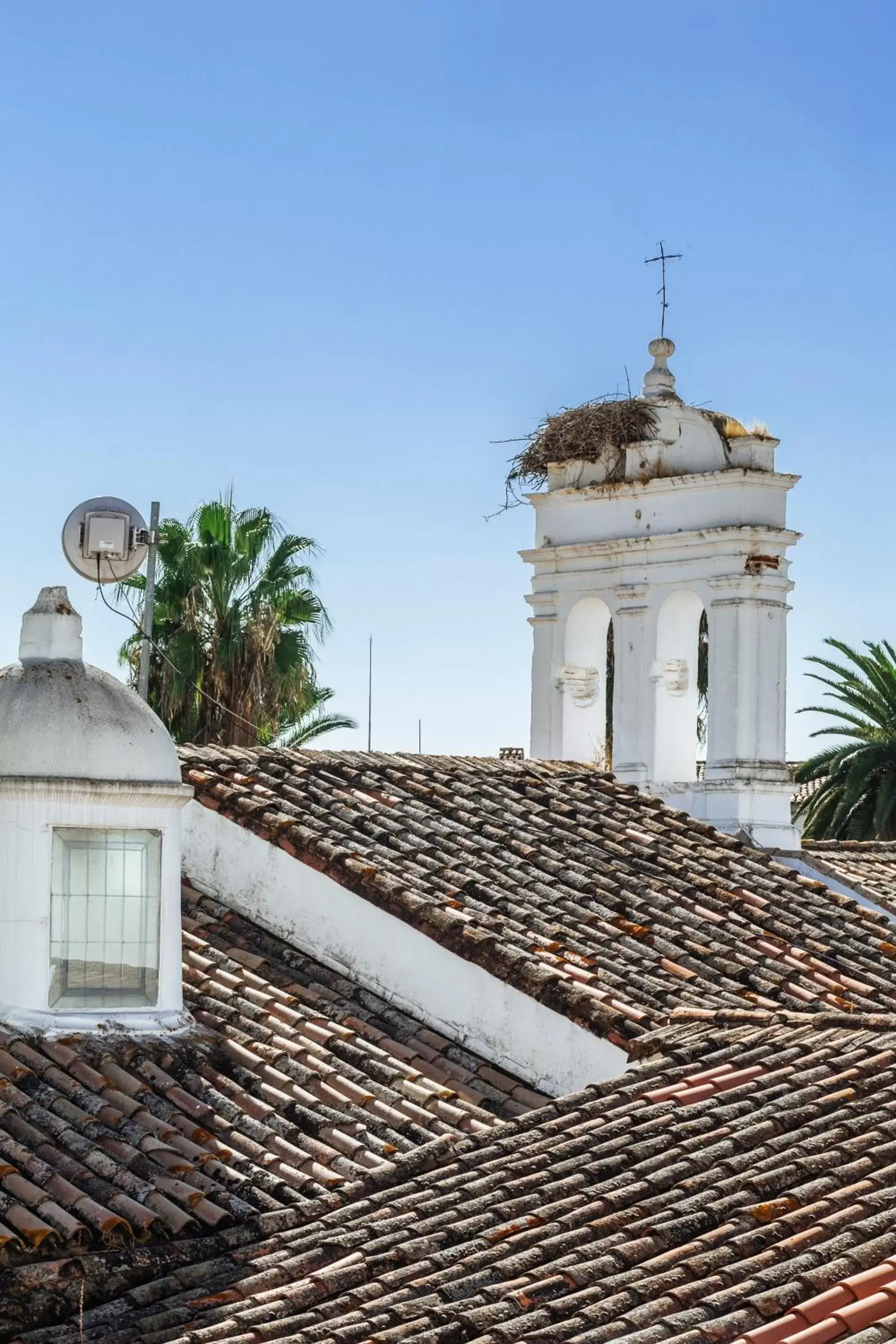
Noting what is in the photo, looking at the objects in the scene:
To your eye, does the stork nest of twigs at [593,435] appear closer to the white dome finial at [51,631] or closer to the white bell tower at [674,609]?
the white bell tower at [674,609]

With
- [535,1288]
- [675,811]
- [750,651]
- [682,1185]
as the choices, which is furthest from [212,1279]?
[750,651]

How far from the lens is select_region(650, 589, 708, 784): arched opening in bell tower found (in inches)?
674

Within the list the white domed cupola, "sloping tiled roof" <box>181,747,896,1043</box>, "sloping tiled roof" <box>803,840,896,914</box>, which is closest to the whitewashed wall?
"sloping tiled roof" <box>181,747,896,1043</box>

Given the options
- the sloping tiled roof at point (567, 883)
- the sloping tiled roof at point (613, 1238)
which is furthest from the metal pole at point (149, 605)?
the sloping tiled roof at point (613, 1238)

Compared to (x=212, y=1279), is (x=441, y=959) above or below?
above

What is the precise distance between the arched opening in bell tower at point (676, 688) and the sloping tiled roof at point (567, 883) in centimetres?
363

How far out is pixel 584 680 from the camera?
1752 centimetres

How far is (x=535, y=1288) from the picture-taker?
695cm

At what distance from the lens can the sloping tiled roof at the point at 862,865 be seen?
16.1m

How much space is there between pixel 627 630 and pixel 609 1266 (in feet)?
34.0

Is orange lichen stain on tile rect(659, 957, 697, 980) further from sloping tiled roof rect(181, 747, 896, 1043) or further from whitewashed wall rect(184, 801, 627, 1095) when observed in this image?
whitewashed wall rect(184, 801, 627, 1095)

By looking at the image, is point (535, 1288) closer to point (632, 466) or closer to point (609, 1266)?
point (609, 1266)

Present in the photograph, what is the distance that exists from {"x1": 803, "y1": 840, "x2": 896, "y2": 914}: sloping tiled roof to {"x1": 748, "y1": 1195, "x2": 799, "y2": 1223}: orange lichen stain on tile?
8.46 metres

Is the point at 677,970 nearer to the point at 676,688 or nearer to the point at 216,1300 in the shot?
the point at 216,1300
